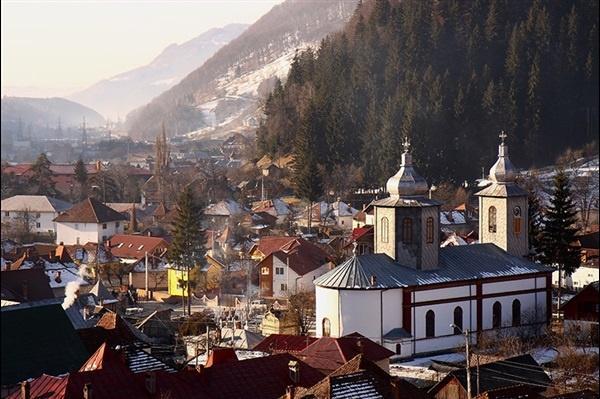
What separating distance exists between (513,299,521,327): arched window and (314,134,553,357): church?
0.08 ft

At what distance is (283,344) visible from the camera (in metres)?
22.4

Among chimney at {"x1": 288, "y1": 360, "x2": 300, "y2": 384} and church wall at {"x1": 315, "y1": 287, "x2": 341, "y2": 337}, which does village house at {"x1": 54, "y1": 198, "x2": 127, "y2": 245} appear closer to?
church wall at {"x1": 315, "y1": 287, "x2": 341, "y2": 337}

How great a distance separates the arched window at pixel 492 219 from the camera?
1140 inches

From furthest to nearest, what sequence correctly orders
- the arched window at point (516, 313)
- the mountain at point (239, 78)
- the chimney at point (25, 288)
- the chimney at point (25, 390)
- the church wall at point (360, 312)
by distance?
the mountain at point (239, 78) < the arched window at point (516, 313) < the church wall at point (360, 312) < the chimney at point (25, 288) < the chimney at point (25, 390)

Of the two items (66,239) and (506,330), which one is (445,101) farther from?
(506,330)

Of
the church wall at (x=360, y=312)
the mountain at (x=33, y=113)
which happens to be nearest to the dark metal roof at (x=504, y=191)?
the church wall at (x=360, y=312)

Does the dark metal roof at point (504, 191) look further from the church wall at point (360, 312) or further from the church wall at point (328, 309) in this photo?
the church wall at point (328, 309)

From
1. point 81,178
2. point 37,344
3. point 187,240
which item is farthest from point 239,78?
point 37,344

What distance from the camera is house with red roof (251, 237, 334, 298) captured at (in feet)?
112

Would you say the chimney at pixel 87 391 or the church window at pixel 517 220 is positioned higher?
the church window at pixel 517 220

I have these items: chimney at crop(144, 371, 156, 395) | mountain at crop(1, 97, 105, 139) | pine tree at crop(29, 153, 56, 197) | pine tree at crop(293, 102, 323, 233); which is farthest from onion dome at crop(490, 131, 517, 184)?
pine tree at crop(29, 153, 56, 197)

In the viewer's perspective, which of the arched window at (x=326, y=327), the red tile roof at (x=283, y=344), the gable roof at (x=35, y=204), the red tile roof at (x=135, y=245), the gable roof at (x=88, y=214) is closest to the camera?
the red tile roof at (x=283, y=344)

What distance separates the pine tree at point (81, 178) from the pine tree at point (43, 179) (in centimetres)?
116

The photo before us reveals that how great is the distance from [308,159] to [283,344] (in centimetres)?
2622
